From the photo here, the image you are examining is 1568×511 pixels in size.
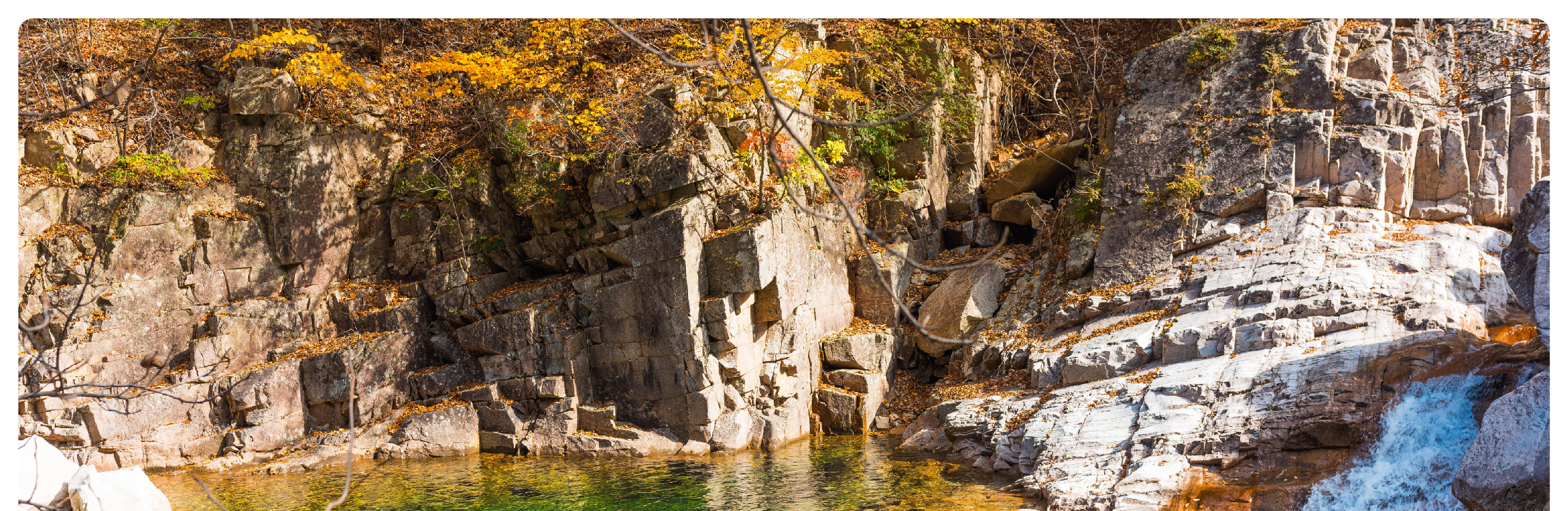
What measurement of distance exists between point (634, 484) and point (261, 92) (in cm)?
839

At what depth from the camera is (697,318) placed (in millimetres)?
11055

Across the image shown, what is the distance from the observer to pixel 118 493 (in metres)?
6.82

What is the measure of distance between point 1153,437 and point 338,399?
1015 centimetres

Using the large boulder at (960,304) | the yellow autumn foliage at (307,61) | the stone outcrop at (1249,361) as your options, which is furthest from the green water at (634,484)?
the yellow autumn foliage at (307,61)

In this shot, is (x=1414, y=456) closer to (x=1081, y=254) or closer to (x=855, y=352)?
(x=1081, y=254)

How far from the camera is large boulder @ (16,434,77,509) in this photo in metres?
6.38

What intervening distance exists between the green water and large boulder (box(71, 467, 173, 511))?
1.51 meters

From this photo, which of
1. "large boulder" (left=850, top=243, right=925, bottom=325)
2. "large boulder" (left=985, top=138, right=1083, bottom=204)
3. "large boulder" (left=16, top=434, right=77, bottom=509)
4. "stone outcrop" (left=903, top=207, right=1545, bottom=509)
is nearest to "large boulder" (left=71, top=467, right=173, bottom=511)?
"large boulder" (left=16, top=434, right=77, bottom=509)

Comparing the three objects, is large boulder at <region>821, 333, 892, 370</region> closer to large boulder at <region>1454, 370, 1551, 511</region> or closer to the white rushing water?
the white rushing water

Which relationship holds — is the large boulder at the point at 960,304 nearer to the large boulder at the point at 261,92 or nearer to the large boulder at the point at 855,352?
the large boulder at the point at 855,352

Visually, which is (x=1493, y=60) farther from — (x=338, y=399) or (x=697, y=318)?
(x=338, y=399)

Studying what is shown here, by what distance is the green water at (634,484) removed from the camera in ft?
27.7

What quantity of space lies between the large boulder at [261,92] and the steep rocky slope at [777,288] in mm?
41

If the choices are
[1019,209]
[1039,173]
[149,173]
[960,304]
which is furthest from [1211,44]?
[149,173]
